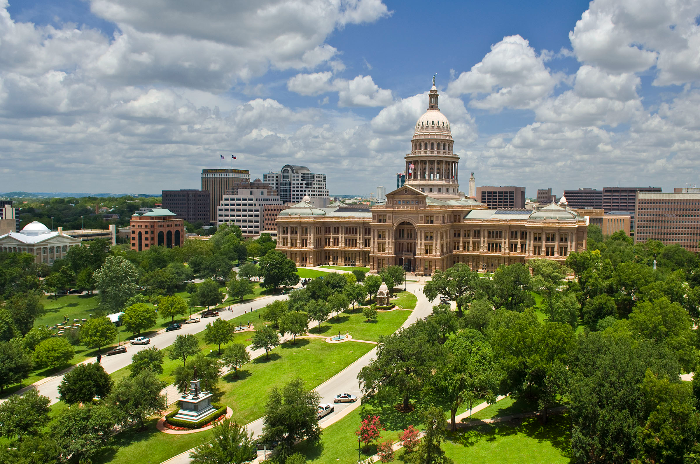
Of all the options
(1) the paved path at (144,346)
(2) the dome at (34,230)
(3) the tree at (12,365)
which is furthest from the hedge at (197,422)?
(2) the dome at (34,230)

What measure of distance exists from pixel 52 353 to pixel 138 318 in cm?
1475

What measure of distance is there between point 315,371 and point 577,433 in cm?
3281

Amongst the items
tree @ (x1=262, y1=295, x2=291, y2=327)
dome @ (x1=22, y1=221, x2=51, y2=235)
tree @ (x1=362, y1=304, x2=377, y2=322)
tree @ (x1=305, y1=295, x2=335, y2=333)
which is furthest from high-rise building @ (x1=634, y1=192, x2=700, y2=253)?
dome @ (x1=22, y1=221, x2=51, y2=235)

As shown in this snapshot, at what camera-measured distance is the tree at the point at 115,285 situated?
9444 centimetres

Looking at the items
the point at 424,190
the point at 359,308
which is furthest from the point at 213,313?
the point at 424,190

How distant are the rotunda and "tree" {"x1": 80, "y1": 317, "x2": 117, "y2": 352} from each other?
3867 inches

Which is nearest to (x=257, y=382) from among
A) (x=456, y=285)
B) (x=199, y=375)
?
(x=199, y=375)

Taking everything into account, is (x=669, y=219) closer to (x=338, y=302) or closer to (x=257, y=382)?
(x=338, y=302)

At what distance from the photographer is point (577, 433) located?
40906 millimetres

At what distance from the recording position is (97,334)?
74.6 m

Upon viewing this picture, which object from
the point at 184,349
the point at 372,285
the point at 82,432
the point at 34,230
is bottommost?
the point at 82,432

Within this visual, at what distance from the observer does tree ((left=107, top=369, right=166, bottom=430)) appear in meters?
50.5

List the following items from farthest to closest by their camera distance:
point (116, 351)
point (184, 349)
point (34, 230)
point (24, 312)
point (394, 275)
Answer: point (34, 230), point (394, 275), point (24, 312), point (116, 351), point (184, 349)

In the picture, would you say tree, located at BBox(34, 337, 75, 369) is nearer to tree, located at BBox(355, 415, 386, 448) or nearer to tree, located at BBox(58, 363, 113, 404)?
tree, located at BBox(58, 363, 113, 404)
